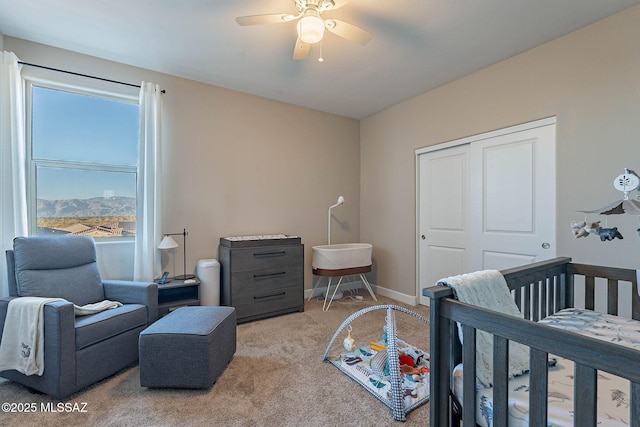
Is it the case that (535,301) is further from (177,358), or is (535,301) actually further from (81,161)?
(81,161)

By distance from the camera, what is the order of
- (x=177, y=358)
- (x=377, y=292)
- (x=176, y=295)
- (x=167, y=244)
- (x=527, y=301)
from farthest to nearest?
(x=377, y=292) → (x=176, y=295) → (x=167, y=244) → (x=177, y=358) → (x=527, y=301)

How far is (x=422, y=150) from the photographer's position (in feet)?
11.2

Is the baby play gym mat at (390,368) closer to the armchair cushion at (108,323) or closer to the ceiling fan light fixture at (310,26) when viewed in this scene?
the armchair cushion at (108,323)

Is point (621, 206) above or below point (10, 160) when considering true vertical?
below

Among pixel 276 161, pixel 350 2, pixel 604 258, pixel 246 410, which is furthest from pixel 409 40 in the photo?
pixel 246 410

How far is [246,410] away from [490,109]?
A: 316 cm

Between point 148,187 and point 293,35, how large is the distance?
190 centimetres

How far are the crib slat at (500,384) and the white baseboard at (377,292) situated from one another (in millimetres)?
2671

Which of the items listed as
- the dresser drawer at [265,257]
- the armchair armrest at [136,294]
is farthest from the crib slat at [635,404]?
the dresser drawer at [265,257]

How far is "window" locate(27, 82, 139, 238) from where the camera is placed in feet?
8.14

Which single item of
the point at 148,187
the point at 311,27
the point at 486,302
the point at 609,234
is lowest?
the point at 486,302

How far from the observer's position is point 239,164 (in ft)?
11.1

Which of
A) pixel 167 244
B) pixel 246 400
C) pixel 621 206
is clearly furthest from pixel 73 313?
pixel 621 206

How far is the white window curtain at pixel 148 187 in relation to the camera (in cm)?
274
